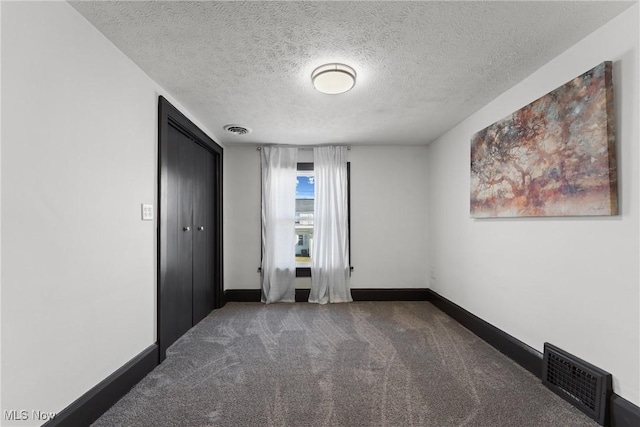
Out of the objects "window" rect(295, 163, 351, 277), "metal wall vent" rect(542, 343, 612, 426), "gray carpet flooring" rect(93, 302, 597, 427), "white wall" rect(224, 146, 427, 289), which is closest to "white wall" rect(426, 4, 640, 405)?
"metal wall vent" rect(542, 343, 612, 426)

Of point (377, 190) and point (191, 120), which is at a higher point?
point (191, 120)

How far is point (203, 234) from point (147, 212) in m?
1.35

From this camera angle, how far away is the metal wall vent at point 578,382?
160 cm

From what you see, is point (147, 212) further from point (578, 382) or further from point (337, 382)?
point (578, 382)

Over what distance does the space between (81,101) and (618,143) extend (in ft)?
9.95

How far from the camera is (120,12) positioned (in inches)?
60.9

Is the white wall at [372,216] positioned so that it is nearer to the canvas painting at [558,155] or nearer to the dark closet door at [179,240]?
the dark closet door at [179,240]

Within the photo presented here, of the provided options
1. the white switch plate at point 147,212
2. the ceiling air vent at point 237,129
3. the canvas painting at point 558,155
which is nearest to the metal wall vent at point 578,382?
the canvas painting at point 558,155

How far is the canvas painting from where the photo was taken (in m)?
1.60

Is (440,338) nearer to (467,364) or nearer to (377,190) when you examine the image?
(467,364)

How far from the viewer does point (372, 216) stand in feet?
14.2

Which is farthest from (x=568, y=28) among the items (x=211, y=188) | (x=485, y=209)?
(x=211, y=188)

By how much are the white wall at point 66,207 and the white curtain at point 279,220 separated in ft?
6.87

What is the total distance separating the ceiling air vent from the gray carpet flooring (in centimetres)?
233
